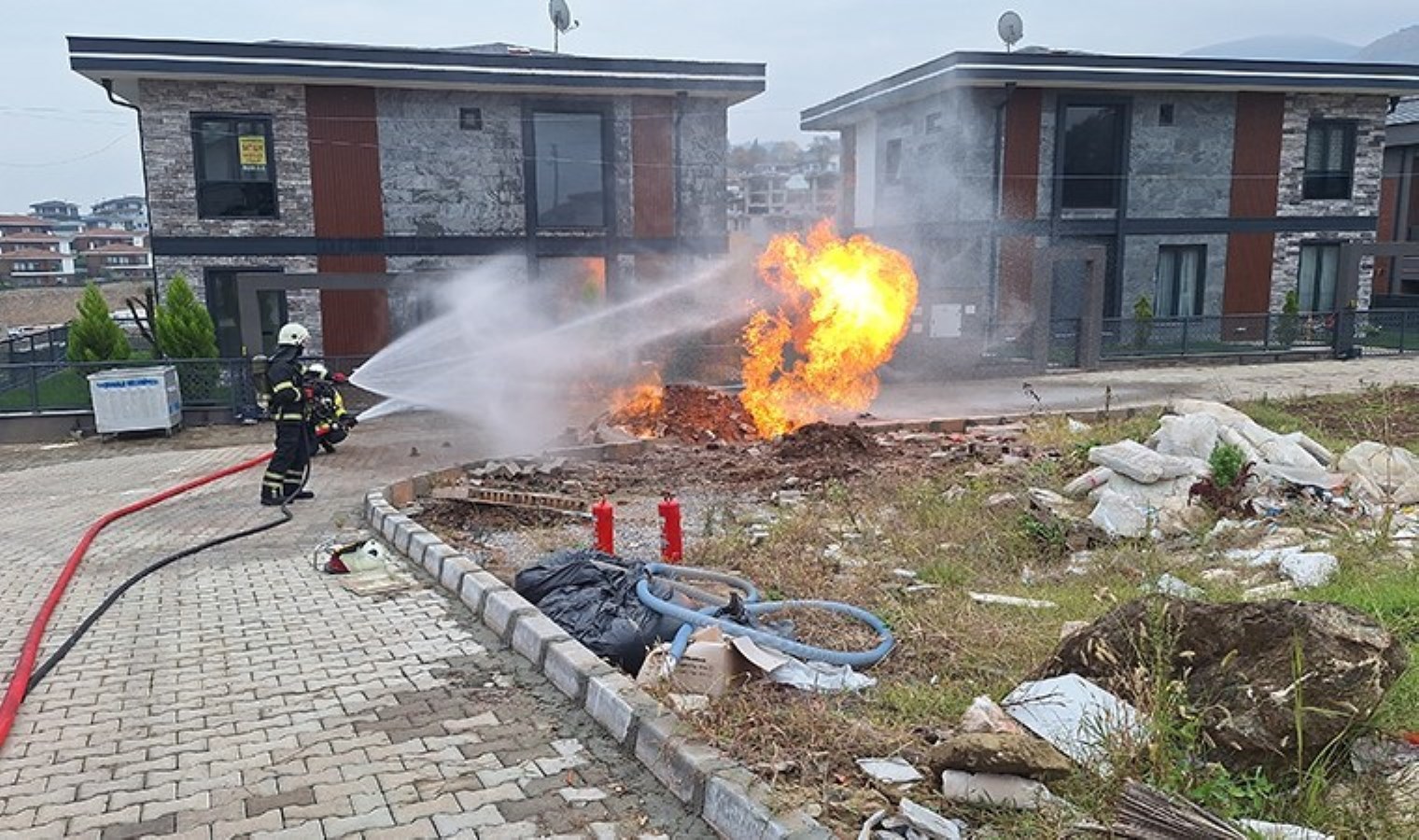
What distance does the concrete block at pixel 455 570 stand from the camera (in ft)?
22.8

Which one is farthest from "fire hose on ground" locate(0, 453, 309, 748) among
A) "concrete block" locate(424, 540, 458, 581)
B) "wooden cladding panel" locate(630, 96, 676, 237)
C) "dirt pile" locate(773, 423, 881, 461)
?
"wooden cladding panel" locate(630, 96, 676, 237)

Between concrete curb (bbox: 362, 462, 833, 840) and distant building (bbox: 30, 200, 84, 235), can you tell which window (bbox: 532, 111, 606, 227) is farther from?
distant building (bbox: 30, 200, 84, 235)

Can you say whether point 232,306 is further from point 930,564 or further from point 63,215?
point 63,215

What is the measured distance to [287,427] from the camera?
9.93 m

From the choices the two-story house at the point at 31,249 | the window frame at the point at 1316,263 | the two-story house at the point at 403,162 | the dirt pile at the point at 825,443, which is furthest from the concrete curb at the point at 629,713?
the two-story house at the point at 31,249

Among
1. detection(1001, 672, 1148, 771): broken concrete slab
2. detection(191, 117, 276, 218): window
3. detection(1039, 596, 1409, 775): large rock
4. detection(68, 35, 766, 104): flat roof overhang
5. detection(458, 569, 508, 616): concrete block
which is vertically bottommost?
detection(458, 569, 508, 616): concrete block

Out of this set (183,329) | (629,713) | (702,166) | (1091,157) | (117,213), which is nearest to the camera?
(629,713)

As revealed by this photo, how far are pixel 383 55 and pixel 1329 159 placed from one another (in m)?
24.0

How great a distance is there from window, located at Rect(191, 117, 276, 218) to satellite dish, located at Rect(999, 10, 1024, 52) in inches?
766

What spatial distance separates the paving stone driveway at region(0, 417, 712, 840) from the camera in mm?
3979

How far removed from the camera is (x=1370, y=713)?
3.49 metres

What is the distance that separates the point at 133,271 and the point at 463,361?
2810 inches

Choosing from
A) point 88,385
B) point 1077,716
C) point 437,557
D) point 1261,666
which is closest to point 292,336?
point 437,557

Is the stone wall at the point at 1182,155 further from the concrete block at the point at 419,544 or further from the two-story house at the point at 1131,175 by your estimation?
the concrete block at the point at 419,544
